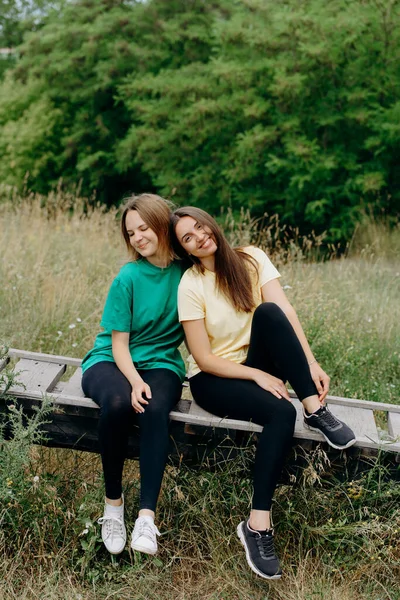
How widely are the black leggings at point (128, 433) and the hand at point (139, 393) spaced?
18 millimetres

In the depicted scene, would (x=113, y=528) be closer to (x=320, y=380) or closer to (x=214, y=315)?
(x=214, y=315)

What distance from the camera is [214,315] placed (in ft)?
8.55

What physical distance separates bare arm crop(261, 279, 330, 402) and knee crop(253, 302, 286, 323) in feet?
0.79

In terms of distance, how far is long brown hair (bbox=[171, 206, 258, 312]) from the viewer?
2.63 m

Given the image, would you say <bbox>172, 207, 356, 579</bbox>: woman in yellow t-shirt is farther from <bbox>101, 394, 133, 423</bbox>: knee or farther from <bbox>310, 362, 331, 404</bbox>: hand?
<bbox>101, 394, 133, 423</bbox>: knee

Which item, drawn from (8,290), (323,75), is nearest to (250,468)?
(8,290)

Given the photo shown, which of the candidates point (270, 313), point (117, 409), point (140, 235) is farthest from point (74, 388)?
point (270, 313)

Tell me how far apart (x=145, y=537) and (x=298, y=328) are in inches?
43.1

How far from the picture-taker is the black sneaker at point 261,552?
221cm

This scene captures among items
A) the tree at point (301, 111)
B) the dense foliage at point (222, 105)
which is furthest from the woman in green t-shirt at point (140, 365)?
the tree at point (301, 111)

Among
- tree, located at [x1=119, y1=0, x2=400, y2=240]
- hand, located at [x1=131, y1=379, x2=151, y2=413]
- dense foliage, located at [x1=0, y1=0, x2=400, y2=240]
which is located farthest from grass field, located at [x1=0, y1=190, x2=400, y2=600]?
tree, located at [x1=119, y1=0, x2=400, y2=240]

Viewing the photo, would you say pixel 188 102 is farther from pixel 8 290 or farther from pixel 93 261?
pixel 8 290

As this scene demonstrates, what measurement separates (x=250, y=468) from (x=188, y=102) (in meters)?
8.44

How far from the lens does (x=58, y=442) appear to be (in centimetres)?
265
